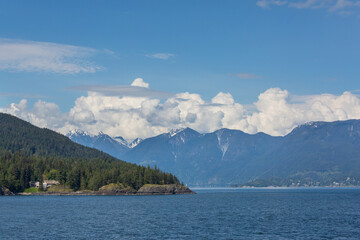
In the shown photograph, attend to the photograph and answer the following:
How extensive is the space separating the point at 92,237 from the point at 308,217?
251 ft

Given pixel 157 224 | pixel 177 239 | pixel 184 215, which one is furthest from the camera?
pixel 184 215

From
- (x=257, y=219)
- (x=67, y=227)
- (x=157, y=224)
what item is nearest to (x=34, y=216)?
(x=67, y=227)

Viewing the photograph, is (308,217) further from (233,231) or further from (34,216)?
(34,216)

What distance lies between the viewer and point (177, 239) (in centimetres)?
9800

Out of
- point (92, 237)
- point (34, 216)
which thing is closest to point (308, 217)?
point (92, 237)

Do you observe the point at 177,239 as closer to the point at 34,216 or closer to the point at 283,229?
the point at 283,229

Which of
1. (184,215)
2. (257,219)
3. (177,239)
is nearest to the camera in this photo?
(177,239)

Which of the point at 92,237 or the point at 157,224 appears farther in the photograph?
the point at 157,224

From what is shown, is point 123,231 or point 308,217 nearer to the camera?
point 123,231

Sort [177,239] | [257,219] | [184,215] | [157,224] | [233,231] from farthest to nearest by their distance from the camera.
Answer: [184,215], [257,219], [157,224], [233,231], [177,239]

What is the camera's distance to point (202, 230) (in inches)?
4417

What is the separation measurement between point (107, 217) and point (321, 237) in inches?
2742

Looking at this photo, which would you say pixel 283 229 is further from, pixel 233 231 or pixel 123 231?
pixel 123 231

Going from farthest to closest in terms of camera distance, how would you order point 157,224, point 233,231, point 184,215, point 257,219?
point 184,215 < point 257,219 < point 157,224 < point 233,231
